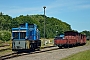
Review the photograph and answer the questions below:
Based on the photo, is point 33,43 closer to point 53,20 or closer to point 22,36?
point 22,36

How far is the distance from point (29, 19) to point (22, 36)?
411ft

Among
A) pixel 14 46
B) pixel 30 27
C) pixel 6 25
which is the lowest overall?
pixel 14 46

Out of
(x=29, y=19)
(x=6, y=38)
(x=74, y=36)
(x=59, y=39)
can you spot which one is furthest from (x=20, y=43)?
(x=29, y=19)

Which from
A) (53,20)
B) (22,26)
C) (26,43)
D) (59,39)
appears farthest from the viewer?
(53,20)

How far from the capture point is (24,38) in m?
26.0

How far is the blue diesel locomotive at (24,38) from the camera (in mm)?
25117

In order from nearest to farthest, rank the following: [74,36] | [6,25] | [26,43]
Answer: [26,43] → [74,36] → [6,25]

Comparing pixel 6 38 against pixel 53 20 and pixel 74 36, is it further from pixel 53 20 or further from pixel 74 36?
pixel 53 20

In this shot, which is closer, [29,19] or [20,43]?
[20,43]

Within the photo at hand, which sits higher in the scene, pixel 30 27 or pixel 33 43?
pixel 30 27

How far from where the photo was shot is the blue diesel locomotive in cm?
2512

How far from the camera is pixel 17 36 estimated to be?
26.2 meters

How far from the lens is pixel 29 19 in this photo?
151m

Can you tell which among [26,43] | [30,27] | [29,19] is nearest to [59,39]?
[30,27]
